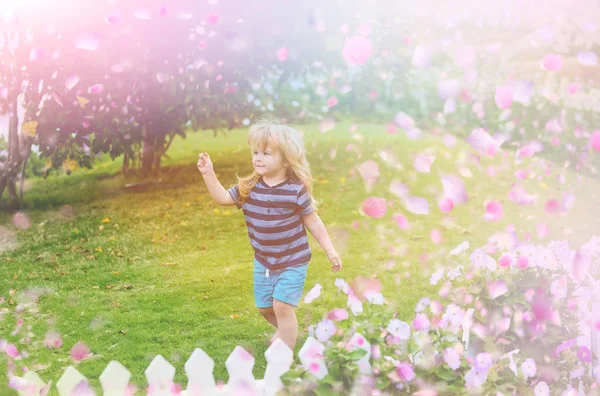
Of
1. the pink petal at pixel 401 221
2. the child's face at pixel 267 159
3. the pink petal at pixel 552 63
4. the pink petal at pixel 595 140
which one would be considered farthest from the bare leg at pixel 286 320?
the pink petal at pixel 552 63

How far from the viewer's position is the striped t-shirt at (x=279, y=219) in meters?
2.92

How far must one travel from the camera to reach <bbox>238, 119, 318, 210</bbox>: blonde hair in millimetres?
2904

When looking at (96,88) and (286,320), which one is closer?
(286,320)

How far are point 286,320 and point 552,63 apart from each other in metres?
5.94

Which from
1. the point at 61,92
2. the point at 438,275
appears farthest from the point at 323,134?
the point at 438,275

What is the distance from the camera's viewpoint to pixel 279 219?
9.57 feet

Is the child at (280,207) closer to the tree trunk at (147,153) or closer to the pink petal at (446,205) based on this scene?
the pink petal at (446,205)

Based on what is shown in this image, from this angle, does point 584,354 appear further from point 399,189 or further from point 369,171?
point 369,171

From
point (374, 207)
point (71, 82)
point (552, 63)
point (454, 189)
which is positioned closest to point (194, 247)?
point (374, 207)

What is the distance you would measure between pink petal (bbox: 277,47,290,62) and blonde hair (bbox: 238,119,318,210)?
11.8 feet

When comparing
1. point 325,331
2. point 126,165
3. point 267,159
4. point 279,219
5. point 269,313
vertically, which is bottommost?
point 126,165

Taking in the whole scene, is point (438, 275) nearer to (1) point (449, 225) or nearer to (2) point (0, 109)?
(1) point (449, 225)

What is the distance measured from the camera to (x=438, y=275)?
9.04 feet

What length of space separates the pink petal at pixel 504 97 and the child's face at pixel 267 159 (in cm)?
527
